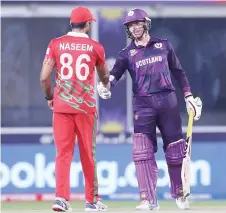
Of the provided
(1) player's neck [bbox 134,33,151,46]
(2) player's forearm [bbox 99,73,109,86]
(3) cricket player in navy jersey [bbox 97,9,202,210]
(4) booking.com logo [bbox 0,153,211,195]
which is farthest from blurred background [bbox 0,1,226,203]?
(2) player's forearm [bbox 99,73,109,86]

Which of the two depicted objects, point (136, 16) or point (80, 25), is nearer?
point (80, 25)

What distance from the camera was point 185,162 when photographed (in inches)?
469

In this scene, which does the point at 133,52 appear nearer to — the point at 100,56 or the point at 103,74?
the point at 103,74

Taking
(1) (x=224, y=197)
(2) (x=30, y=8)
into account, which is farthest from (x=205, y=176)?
(2) (x=30, y=8)

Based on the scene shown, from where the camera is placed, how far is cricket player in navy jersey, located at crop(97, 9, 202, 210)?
11.8 meters

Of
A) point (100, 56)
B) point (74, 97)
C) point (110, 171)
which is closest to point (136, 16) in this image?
point (100, 56)

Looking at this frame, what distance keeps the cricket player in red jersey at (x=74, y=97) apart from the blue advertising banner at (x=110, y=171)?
3725 mm

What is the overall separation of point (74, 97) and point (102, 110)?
3899mm

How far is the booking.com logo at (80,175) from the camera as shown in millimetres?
15102

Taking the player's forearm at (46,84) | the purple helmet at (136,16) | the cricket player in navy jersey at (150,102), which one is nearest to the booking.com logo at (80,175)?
the cricket player in navy jersey at (150,102)

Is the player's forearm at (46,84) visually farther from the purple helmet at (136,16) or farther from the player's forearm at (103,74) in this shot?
the purple helmet at (136,16)

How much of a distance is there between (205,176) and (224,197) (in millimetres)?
334

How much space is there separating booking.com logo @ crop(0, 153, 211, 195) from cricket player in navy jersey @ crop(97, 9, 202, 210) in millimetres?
3168

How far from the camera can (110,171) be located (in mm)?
15195
